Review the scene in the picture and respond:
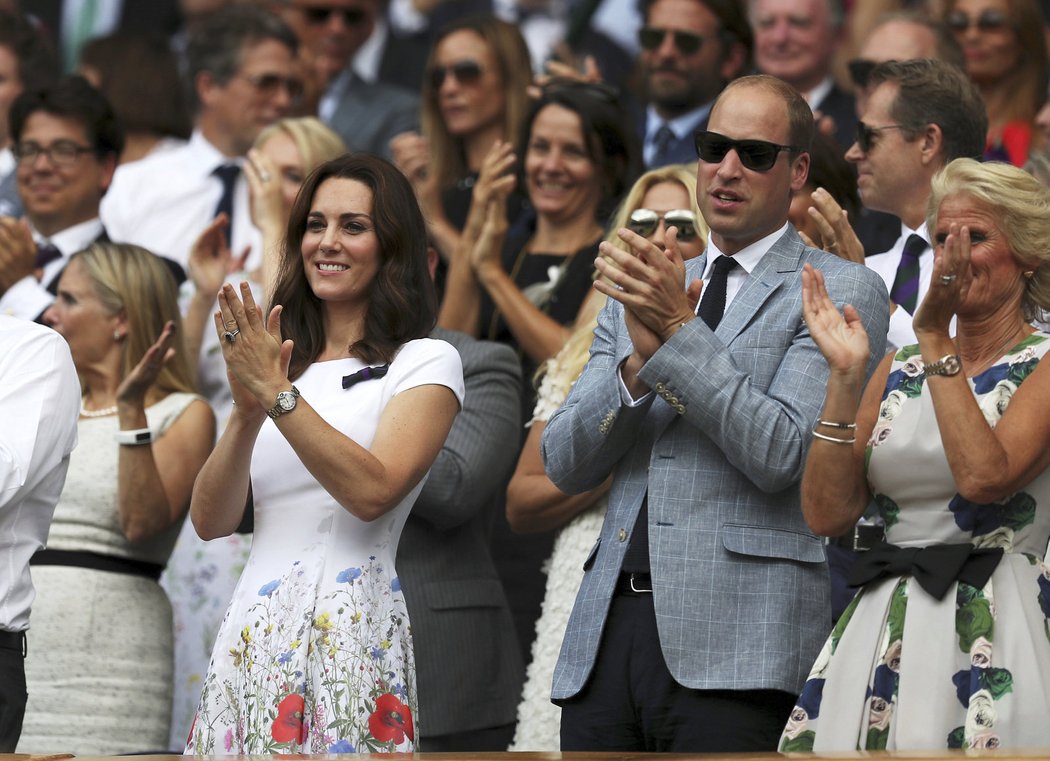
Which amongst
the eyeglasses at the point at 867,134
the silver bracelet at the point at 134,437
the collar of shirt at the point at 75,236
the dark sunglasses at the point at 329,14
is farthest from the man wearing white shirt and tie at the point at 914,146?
the dark sunglasses at the point at 329,14

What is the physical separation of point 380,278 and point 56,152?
9.54 ft

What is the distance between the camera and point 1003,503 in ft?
13.2

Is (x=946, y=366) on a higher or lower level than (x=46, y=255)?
lower

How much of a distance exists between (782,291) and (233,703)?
5.10 ft

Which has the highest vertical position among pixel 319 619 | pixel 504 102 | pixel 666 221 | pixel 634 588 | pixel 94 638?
pixel 504 102

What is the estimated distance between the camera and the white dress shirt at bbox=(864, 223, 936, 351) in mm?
5051

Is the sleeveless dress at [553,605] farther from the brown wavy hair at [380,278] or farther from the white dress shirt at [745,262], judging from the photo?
the white dress shirt at [745,262]

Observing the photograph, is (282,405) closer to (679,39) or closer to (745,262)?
(745,262)

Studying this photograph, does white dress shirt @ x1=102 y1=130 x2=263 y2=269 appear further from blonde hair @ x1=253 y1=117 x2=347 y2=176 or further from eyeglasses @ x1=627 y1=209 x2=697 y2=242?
eyeglasses @ x1=627 y1=209 x2=697 y2=242

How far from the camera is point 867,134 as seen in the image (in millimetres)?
5352

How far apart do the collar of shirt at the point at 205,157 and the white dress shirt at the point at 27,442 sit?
350cm

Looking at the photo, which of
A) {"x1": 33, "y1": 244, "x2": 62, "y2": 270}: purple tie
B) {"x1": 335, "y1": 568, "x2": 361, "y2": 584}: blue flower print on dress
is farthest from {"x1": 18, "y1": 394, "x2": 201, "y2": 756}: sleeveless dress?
{"x1": 335, "y1": 568, "x2": 361, "y2": 584}: blue flower print on dress

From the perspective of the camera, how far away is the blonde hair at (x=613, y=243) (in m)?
5.27

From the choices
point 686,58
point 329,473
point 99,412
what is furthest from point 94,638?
point 686,58
